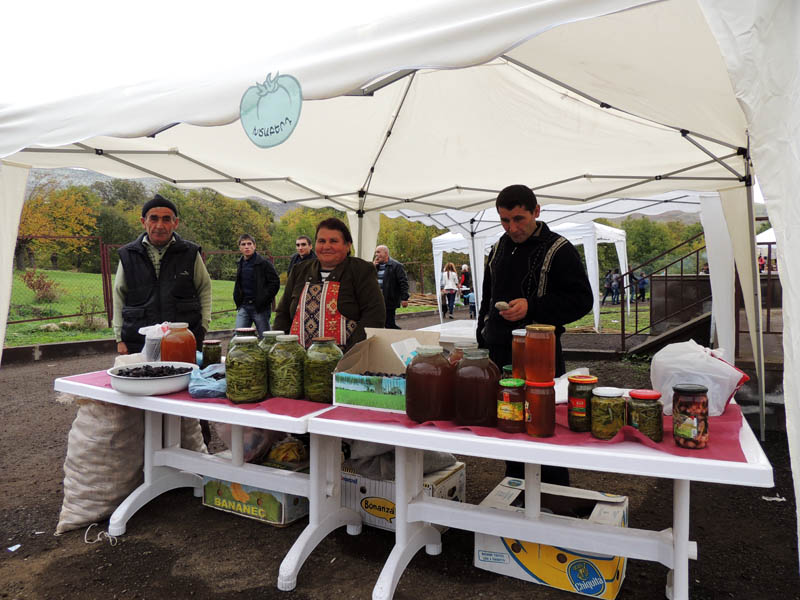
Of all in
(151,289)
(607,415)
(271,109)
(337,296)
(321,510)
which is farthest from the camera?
(151,289)

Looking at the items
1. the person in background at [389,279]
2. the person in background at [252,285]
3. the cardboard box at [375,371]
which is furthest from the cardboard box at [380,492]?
the person in background at [252,285]

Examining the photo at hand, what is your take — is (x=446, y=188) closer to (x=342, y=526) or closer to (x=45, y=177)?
(x=342, y=526)

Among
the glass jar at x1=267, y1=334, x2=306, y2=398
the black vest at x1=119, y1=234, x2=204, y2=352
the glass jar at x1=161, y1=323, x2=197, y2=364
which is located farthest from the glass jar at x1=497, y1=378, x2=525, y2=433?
the black vest at x1=119, y1=234, x2=204, y2=352

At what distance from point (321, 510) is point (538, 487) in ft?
3.40

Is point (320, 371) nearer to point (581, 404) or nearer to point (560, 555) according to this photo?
point (581, 404)

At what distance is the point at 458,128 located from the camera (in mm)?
4082

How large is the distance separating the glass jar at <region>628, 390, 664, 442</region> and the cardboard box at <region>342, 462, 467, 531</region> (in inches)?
45.6

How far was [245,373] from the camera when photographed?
2.13m

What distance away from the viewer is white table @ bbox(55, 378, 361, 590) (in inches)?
83.7

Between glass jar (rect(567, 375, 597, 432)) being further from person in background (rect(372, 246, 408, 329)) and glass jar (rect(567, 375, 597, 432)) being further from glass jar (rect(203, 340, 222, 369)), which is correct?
person in background (rect(372, 246, 408, 329))

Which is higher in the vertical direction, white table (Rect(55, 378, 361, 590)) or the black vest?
the black vest

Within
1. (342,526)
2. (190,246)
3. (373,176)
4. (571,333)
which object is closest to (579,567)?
(342,526)

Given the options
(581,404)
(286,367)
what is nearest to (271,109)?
(286,367)

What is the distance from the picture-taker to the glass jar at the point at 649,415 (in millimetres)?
1609
